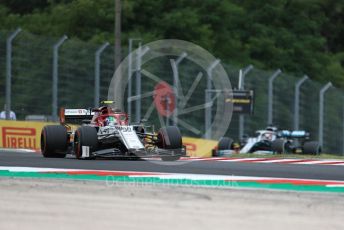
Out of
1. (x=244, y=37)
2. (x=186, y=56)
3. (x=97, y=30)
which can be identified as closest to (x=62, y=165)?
(x=186, y=56)

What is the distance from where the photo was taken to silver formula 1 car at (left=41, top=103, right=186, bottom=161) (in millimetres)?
14922

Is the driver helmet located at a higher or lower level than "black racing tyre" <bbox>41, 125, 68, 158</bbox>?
higher

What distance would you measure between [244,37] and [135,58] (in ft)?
83.3

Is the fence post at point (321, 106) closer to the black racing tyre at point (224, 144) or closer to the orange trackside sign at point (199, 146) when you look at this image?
the orange trackside sign at point (199, 146)

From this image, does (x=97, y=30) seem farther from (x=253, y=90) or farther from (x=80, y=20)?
(x=253, y=90)

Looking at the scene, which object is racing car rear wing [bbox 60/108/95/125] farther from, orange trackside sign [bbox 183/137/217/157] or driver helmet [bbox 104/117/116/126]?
orange trackside sign [bbox 183/137/217/157]

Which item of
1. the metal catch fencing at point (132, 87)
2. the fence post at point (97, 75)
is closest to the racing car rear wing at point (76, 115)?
the metal catch fencing at point (132, 87)

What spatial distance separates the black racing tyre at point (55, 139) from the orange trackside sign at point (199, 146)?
9.19m

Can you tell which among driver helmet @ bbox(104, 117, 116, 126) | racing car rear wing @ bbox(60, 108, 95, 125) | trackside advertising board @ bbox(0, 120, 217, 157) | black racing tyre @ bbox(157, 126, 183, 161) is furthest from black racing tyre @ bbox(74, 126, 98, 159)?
trackside advertising board @ bbox(0, 120, 217, 157)

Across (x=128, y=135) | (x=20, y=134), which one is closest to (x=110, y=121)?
(x=128, y=135)

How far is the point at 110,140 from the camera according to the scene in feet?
50.0

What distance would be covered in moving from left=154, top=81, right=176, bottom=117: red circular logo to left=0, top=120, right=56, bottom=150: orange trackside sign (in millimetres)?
2961

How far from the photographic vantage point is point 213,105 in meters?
27.3

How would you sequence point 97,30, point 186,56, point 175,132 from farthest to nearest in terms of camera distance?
point 97,30
point 186,56
point 175,132
